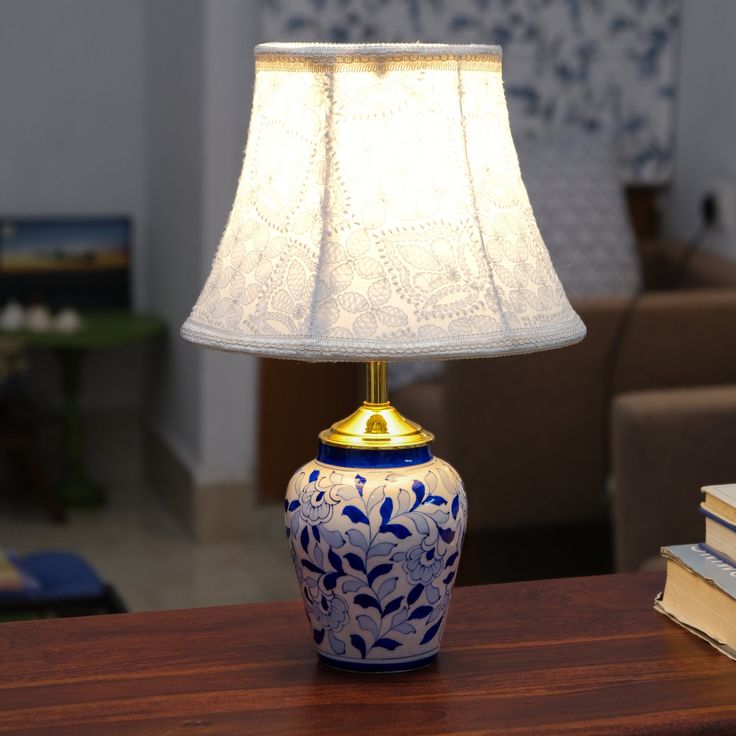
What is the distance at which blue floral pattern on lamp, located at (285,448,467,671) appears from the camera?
1.11m

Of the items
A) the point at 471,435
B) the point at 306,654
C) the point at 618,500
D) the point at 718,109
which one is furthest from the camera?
the point at 718,109

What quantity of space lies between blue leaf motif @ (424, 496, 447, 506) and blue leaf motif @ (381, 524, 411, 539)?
30mm

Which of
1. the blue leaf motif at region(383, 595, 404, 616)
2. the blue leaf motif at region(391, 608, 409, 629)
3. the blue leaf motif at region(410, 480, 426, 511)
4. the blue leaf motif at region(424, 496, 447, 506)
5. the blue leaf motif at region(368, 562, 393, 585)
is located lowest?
the blue leaf motif at region(391, 608, 409, 629)

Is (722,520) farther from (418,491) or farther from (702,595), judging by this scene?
(418,491)

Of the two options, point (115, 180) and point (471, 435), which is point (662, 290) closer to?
point (471, 435)

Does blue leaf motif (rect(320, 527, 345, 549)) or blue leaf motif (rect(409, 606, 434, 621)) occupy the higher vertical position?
blue leaf motif (rect(320, 527, 345, 549))

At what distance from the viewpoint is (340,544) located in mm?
1112

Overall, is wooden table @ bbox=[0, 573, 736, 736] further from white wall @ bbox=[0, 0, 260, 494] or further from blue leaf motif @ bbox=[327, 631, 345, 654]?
white wall @ bbox=[0, 0, 260, 494]

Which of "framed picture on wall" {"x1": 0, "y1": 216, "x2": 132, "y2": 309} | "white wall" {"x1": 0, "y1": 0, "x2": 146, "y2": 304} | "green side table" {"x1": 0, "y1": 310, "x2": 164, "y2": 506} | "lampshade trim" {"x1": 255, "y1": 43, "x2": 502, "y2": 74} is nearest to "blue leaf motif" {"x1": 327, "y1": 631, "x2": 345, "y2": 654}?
"lampshade trim" {"x1": 255, "y1": 43, "x2": 502, "y2": 74}

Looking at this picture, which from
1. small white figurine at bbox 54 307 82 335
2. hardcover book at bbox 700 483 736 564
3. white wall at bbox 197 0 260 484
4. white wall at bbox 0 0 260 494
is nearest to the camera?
hardcover book at bbox 700 483 736 564

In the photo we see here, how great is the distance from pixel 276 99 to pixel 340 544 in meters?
0.36

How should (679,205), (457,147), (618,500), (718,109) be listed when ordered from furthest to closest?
(679,205) < (718,109) < (618,500) < (457,147)

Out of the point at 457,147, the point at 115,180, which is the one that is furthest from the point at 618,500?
the point at 115,180

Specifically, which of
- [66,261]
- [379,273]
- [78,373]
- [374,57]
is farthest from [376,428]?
[66,261]
